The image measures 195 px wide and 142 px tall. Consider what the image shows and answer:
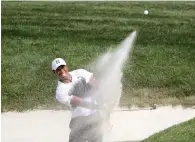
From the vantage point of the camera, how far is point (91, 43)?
46.9 ft

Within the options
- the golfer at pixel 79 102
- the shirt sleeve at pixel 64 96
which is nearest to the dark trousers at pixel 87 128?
the golfer at pixel 79 102

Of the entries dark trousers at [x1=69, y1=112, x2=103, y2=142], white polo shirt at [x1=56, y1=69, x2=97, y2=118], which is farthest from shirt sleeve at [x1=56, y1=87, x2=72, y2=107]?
dark trousers at [x1=69, y1=112, x2=103, y2=142]

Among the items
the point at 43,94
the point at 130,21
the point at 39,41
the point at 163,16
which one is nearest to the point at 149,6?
the point at 163,16

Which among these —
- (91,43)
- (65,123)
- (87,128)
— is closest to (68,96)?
(87,128)

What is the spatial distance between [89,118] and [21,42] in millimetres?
8308

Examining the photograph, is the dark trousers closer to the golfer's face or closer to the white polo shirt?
the white polo shirt

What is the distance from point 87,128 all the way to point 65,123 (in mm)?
2665

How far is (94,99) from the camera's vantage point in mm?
6250

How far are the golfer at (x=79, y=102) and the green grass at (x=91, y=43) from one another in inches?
125

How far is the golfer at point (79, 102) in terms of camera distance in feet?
20.2

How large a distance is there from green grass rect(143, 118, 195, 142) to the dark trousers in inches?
62.6

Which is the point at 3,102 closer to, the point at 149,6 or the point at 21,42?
the point at 21,42

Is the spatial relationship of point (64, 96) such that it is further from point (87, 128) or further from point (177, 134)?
point (177, 134)

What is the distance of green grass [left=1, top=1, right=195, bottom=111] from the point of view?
10.3 metres
